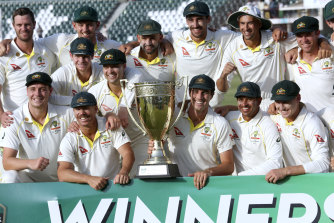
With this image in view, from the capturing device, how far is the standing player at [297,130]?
5.32m

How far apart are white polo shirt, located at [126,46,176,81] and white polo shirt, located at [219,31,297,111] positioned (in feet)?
2.04

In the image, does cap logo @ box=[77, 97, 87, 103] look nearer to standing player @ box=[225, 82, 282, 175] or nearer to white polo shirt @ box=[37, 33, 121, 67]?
standing player @ box=[225, 82, 282, 175]

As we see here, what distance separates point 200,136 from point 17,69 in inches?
90.1

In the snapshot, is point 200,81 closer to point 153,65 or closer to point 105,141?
point 105,141

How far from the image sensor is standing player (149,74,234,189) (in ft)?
18.3

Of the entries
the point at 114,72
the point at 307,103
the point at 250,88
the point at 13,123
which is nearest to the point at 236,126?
the point at 250,88

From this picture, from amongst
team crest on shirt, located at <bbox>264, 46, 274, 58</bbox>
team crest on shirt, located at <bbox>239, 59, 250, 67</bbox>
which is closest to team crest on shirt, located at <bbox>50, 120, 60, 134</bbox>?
team crest on shirt, located at <bbox>239, 59, 250, 67</bbox>

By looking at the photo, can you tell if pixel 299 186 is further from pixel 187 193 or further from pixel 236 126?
pixel 236 126

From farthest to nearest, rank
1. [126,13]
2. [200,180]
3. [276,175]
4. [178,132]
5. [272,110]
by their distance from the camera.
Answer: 1. [126,13]
2. [272,110]
3. [178,132]
4. [200,180]
5. [276,175]

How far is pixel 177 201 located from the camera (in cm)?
491

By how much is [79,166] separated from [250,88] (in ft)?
5.44

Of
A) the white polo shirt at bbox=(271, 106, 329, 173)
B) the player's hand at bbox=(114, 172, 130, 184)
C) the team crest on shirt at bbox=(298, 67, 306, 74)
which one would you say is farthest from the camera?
the team crest on shirt at bbox=(298, 67, 306, 74)

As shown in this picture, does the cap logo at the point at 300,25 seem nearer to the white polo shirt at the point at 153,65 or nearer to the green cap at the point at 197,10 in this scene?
the green cap at the point at 197,10

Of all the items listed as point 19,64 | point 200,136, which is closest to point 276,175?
point 200,136
